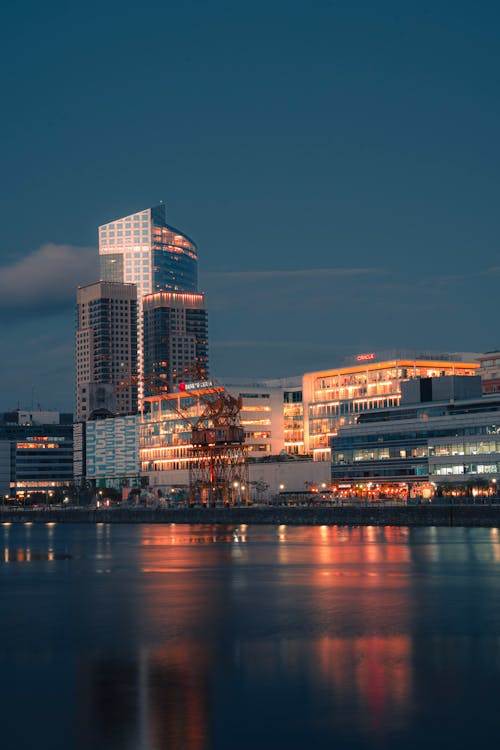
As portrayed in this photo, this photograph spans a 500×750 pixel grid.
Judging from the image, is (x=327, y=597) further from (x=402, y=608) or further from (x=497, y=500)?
(x=497, y=500)

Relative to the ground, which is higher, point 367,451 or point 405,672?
point 367,451

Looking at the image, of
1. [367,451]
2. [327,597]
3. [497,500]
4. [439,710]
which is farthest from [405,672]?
[367,451]

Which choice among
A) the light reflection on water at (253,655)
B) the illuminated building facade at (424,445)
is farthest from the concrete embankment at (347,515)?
the light reflection on water at (253,655)

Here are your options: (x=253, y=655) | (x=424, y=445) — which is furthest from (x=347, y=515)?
(x=253, y=655)

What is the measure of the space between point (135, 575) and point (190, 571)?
12.6ft

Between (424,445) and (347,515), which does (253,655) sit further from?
(424,445)

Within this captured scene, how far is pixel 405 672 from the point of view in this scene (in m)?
33.0

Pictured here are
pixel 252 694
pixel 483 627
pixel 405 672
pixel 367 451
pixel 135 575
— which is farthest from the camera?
pixel 367 451

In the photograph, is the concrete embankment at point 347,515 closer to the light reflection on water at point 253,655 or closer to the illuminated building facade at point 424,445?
the illuminated building facade at point 424,445

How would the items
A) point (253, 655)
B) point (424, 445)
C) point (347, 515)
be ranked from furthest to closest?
point (424, 445) → point (347, 515) → point (253, 655)

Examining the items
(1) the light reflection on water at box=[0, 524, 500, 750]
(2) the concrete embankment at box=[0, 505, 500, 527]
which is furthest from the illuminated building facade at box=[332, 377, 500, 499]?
(1) the light reflection on water at box=[0, 524, 500, 750]

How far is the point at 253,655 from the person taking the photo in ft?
121

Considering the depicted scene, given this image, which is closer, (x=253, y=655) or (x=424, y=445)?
(x=253, y=655)

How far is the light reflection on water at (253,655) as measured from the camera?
2661cm
